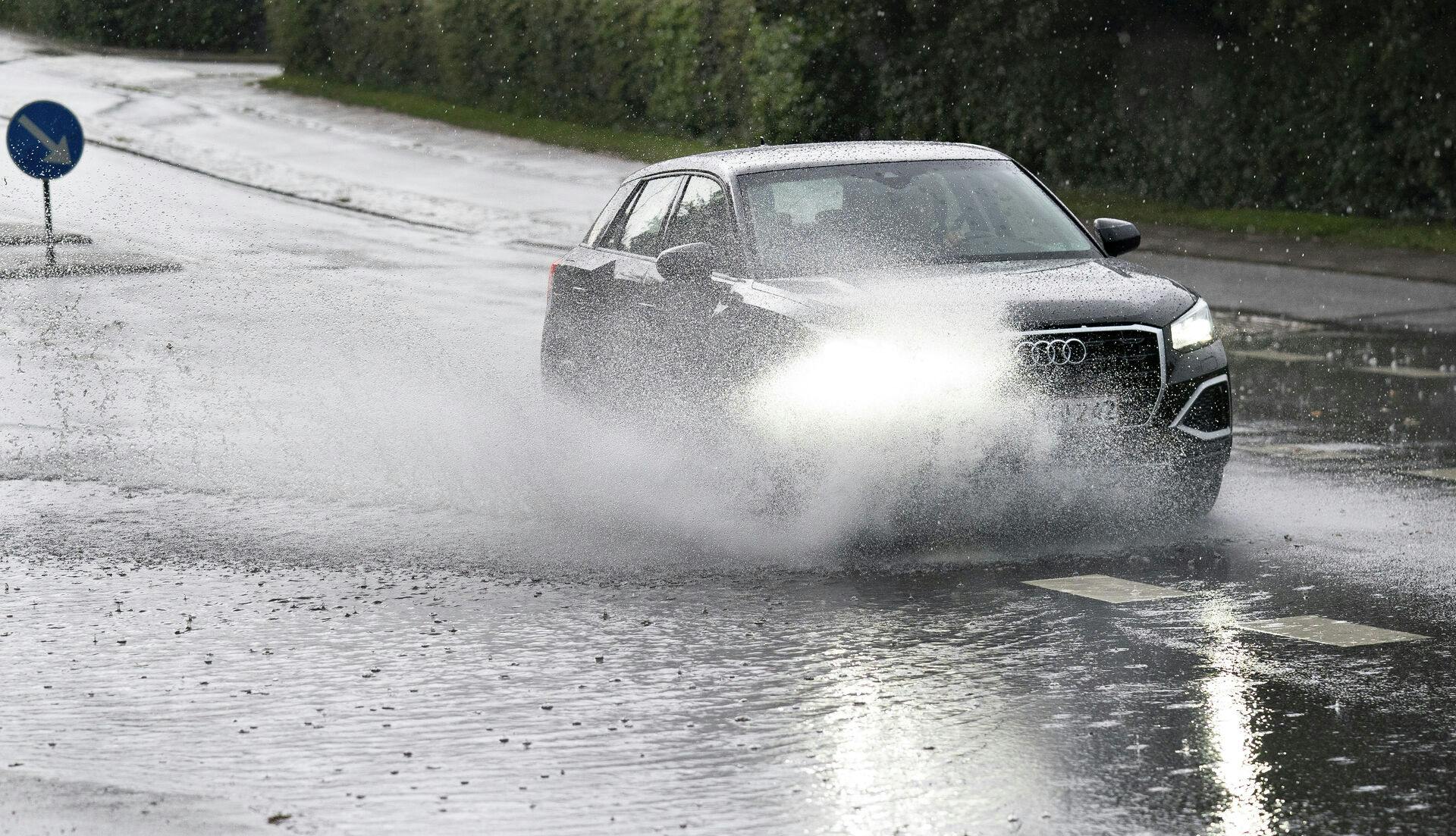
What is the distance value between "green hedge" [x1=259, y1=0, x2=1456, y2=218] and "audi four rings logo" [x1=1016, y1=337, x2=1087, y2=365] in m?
15.2

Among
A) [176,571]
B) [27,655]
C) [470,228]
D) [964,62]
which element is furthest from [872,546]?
[964,62]

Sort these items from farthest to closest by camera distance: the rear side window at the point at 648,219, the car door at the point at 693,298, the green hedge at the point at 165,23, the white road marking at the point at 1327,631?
the green hedge at the point at 165,23 < the rear side window at the point at 648,219 < the car door at the point at 693,298 < the white road marking at the point at 1327,631

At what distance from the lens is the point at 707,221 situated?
10445mm

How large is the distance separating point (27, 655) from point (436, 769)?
80.3 inches

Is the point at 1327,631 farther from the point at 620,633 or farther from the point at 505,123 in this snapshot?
the point at 505,123

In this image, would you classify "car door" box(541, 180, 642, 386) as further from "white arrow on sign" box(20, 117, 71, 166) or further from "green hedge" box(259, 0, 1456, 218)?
"green hedge" box(259, 0, 1456, 218)

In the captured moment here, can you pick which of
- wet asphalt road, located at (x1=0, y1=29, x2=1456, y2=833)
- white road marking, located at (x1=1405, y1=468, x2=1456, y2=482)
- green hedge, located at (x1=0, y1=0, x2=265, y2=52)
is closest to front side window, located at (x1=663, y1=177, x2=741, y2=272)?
wet asphalt road, located at (x1=0, y1=29, x2=1456, y2=833)

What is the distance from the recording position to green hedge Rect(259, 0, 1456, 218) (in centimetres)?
2339

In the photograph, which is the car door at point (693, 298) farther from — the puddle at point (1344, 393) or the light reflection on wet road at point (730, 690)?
the puddle at point (1344, 393)

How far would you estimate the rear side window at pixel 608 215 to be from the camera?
11648mm

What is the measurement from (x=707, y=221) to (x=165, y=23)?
4777 centimetres

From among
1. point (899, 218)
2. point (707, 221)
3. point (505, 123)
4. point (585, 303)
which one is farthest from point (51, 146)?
point (505, 123)

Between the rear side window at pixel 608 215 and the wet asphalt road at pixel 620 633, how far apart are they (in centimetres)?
94

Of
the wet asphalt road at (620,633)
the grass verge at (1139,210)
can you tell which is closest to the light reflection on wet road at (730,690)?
the wet asphalt road at (620,633)
